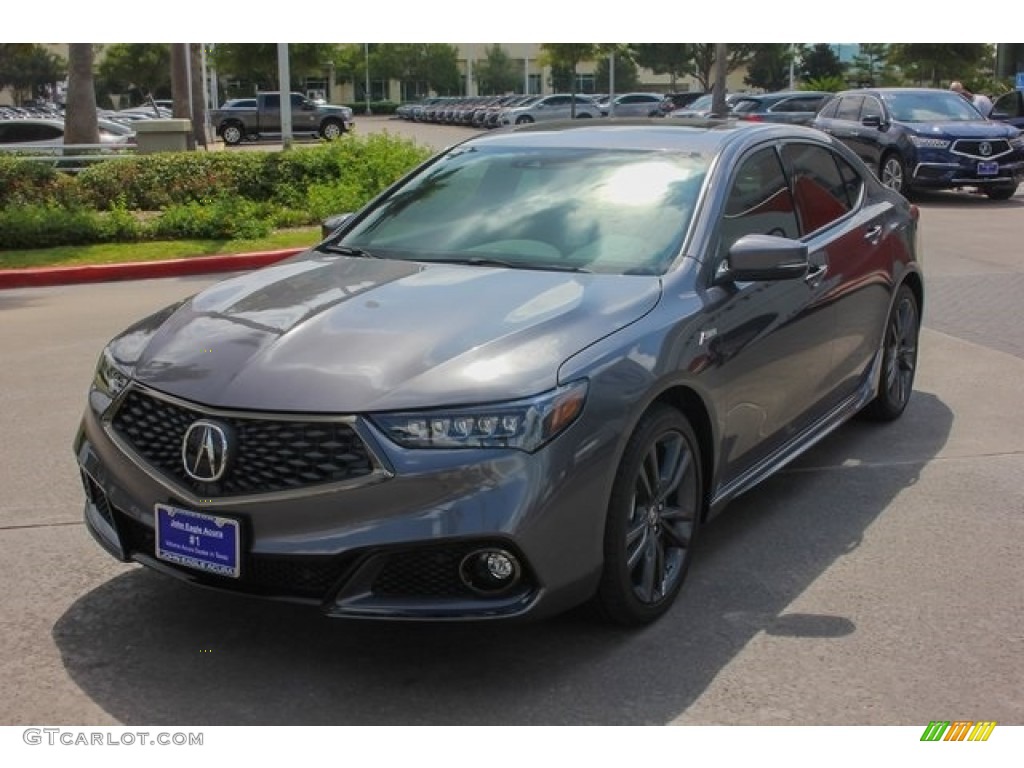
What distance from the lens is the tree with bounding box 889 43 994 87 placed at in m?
46.0

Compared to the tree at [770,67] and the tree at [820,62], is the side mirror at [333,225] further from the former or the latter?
Answer: the tree at [820,62]

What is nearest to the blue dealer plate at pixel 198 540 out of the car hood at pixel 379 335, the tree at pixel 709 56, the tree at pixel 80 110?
the car hood at pixel 379 335

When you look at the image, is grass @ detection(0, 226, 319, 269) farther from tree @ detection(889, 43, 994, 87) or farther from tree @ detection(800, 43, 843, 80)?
tree @ detection(800, 43, 843, 80)

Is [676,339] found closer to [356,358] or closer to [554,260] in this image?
[554,260]

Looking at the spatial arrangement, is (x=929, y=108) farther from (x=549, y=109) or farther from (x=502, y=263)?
(x=549, y=109)

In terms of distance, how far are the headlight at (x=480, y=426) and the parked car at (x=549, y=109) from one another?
50.0 metres

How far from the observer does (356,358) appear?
3.88 meters

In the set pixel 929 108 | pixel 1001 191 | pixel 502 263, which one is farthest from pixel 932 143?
pixel 502 263

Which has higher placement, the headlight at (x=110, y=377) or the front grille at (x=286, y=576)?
the headlight at (x=110, y=377)

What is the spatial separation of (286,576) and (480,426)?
725 millimetres

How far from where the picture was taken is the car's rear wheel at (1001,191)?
19.4m

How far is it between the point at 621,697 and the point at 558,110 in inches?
2036

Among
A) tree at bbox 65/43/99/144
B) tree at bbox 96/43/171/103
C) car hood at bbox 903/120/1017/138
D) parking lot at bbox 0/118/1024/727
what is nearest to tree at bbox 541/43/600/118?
tree at bbox 96/43/171/103

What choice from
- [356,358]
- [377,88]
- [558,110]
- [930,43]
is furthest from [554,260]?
[377,88]
